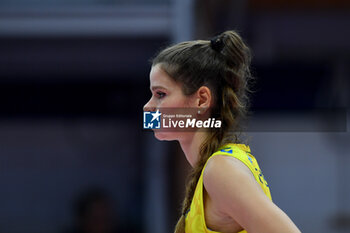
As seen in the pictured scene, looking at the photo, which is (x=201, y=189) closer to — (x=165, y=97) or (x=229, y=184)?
(x=229, y=184)

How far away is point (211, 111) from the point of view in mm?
1204

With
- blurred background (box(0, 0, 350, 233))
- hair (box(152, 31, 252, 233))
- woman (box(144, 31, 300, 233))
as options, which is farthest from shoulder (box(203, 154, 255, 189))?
blurred background (box(0, 0, 350, 233))

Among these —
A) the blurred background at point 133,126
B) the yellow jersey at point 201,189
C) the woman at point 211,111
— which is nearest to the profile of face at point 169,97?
the woman at point 211,111

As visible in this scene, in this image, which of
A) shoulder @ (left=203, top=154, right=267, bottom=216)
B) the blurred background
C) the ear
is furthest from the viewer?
the blurred background

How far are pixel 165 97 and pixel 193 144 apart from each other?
0.48 feet

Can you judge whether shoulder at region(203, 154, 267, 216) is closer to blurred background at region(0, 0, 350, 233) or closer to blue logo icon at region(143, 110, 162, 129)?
blue logo icon at region(143, 110, 162, 129)

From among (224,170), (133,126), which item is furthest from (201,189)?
(133,126)

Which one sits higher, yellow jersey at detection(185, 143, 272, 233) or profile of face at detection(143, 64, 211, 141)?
profile of face at detection(143, 64, 211, 141)

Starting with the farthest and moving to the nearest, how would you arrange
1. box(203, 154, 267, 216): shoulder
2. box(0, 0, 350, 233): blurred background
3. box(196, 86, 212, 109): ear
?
box(0, 0, 350, 233): blurred background < box(196, 86, 212, 109): ear < box(203, 154, 267, 216): shoulder

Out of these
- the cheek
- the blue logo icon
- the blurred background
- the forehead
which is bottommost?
the blurred background

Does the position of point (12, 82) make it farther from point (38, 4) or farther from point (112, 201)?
point (112, 201)

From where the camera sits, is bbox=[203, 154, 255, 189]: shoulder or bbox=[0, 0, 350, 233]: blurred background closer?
bbox=[203, 154, 255, 189]: shoulder

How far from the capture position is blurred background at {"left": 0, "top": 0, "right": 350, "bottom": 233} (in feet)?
18.6

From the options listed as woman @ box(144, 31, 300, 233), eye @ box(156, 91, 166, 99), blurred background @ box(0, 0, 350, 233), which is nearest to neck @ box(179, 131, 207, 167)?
woman @ box(144, 31, 300, 233)
